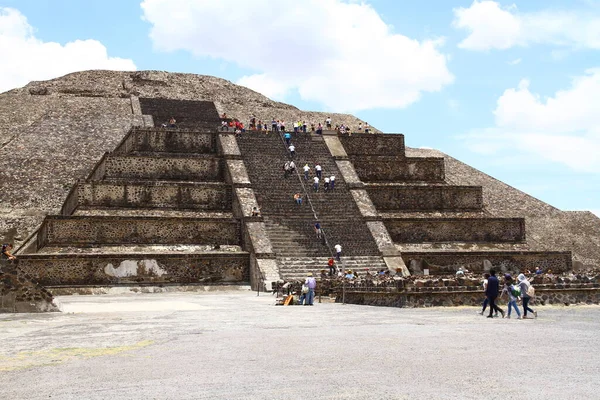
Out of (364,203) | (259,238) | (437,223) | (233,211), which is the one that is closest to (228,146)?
(233,211)

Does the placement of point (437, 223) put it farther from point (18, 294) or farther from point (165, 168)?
point (18, 294)

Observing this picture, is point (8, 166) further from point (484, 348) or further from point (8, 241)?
point (484, 348)

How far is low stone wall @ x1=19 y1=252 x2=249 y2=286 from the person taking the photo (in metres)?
21.6

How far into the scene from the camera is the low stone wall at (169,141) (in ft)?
95.6

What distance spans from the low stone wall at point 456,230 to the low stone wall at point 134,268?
6420 millimetres

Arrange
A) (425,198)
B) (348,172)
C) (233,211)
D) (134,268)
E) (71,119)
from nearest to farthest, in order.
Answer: (134,268) < (233,211) < (348,172) < (425,198) < (71,119)

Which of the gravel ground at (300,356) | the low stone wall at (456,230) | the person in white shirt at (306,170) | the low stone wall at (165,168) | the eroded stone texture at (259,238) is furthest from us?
the person in white shirt at (306,170)

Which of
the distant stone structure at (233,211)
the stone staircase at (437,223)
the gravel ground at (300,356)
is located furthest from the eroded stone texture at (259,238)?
the gravel ground at (300,356)

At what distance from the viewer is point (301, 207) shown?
2578cm

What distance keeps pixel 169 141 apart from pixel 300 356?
2289cm

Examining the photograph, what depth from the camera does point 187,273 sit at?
22766 mm

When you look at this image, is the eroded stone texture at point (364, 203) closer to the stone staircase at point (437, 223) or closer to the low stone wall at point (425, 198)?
the stone staircase at point (437, 223)

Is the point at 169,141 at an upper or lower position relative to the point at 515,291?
upper

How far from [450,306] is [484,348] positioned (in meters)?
7.17
